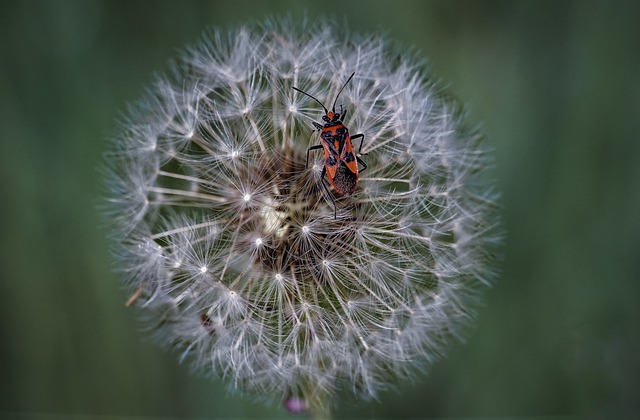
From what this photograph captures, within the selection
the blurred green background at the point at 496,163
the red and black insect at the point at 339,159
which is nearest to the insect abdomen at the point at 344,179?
the red and black insect at the point at 339,159

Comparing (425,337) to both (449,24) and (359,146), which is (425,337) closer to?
(359,146)

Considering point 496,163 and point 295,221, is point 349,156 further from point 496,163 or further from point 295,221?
point 496,163

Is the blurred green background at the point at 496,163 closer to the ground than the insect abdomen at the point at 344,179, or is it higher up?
higher up

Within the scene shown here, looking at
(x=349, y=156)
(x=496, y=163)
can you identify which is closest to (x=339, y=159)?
(x=349, y=156)

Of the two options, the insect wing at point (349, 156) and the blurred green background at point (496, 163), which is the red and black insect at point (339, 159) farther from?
the blurred green background at point (496, 163)

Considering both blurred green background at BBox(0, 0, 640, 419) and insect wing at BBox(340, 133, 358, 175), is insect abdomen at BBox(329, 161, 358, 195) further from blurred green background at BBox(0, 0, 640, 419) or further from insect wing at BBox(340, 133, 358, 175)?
blurred green background at BBox(0, 0, 640, 419)

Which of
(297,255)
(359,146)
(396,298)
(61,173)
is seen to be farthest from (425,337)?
(61,173)

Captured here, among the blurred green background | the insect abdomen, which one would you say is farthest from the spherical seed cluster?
the blurred green background
